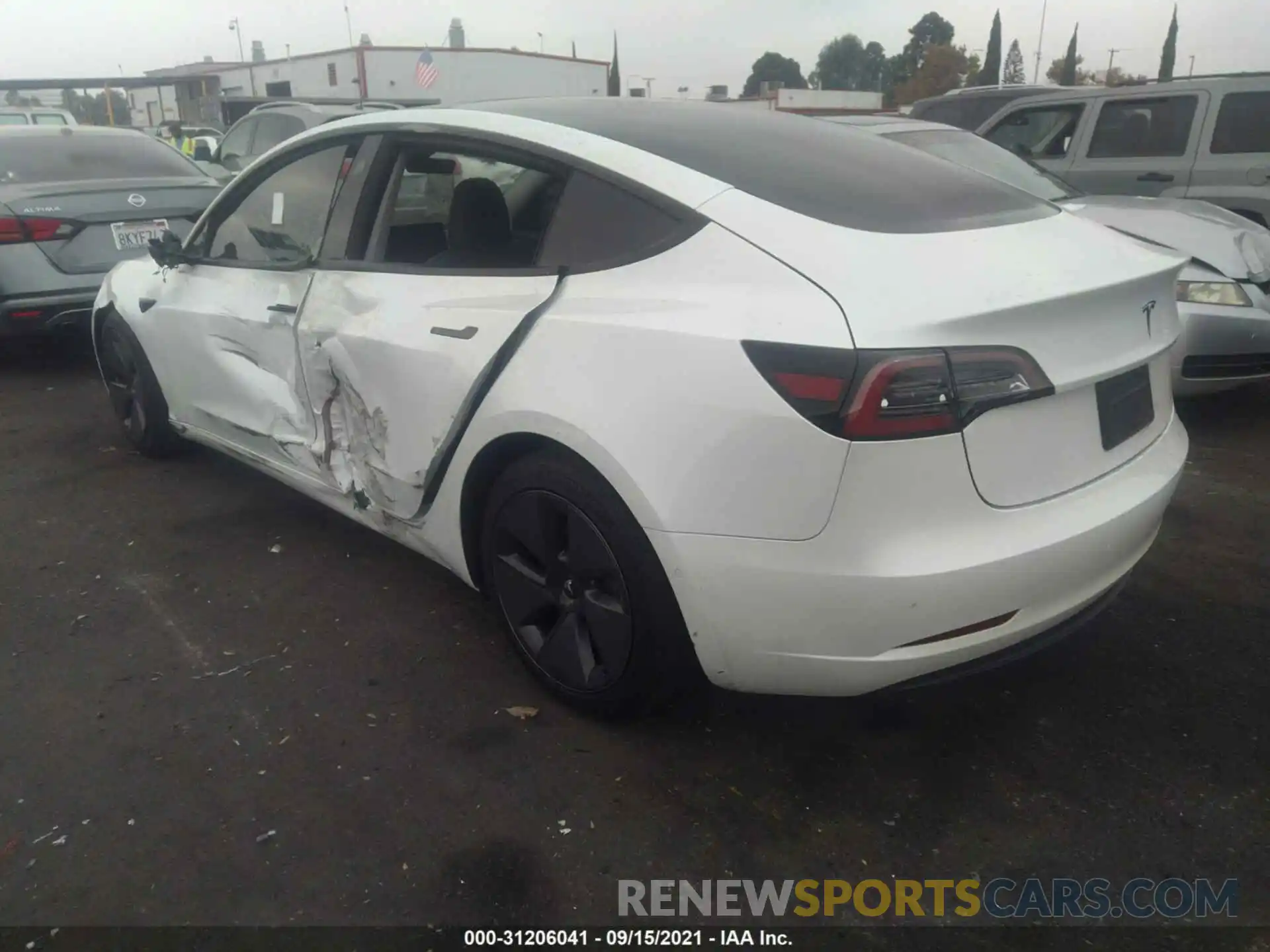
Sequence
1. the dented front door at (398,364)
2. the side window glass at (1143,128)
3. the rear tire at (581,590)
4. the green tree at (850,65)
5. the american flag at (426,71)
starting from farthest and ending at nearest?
the green tree at (850,65), the american flag at (426,71), the side window glass at (1143,128), the dented front door at (398,364), the rear tire at (581,590)

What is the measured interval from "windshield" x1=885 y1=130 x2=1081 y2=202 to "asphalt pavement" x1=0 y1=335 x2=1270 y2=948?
115 inches

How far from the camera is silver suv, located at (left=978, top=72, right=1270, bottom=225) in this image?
6492mm

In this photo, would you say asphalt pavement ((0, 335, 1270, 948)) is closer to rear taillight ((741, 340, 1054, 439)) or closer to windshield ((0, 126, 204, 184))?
rear taillight ((741, 340, 1054, 439))

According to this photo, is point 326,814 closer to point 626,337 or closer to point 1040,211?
point 626,337

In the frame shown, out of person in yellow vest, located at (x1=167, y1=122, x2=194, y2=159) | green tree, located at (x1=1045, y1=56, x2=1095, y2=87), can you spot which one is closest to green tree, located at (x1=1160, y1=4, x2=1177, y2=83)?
green tree, located at (x1=1045, y1=56, x2=1095, y2=87)

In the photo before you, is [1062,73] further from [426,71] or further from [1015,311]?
[1015,311]

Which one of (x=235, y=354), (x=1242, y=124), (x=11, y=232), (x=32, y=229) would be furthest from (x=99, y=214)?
(x=1242, y=124)

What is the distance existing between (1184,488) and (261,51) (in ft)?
288

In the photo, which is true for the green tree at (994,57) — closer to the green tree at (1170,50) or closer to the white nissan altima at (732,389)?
the green tree at (1170,50)

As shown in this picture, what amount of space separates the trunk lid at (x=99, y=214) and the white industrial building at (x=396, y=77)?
115ft

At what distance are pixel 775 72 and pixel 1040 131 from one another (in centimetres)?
9827

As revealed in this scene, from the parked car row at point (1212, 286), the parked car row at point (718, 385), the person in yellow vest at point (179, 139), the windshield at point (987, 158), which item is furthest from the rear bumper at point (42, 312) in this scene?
the person in yellow vest at point (179, 139)

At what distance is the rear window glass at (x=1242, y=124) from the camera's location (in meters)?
6.48

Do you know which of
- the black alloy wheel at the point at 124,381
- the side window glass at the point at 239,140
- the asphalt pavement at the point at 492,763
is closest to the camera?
the asphalt pavement at the point at 492,763
